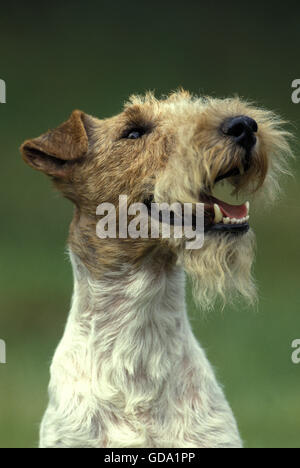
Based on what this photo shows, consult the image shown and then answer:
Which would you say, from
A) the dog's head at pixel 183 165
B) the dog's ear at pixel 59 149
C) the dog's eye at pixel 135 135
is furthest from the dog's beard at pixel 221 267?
the dog's ear at pixel 59 149

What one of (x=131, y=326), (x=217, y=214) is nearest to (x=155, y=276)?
(x=131, y=326)

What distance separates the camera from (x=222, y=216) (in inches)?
166

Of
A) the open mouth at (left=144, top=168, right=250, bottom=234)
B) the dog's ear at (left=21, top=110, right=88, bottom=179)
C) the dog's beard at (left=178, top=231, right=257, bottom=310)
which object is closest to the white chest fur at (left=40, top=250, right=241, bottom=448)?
the dog's beard at (left=178, top=231, right=257, bottom=310)

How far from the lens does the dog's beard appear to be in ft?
13.8

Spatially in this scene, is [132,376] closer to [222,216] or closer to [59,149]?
[222,216]

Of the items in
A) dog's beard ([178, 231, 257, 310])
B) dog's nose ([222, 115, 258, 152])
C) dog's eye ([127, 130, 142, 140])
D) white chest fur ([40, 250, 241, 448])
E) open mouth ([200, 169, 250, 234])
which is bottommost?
white chest fur ([40, 250, 241, 448])

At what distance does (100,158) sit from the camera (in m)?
4.47

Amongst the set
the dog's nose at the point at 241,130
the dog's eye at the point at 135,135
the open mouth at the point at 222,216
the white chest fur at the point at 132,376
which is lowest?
the white chest fur at the point at 132,376

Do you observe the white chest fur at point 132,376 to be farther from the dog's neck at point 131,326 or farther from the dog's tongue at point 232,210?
the dog's tongue at point 232,210

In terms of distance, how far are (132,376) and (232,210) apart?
36.4 inches

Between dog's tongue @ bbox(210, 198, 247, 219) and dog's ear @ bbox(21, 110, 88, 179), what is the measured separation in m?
0.75

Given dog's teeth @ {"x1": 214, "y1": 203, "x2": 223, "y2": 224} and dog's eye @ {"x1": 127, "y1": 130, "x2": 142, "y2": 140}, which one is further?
dog's eye @ {"x1": 127, "y1": 130, "x2": 142, "y2": 140}

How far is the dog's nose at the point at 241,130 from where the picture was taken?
413cm

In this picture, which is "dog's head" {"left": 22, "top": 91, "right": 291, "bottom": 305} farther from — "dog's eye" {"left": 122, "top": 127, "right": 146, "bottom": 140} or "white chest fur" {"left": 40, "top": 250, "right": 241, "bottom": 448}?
"white chest fur" {"left": 40, "top": 250, "right": 241, "bottom": 448}
